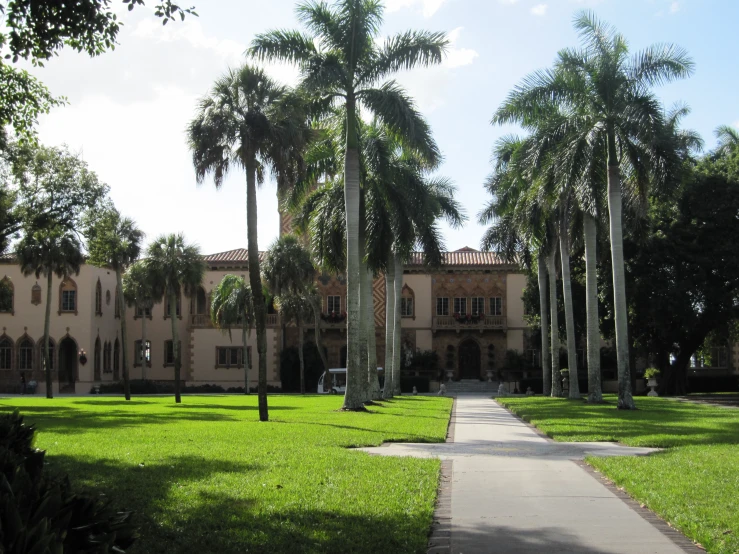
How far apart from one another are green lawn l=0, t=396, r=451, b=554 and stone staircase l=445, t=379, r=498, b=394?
38.5m

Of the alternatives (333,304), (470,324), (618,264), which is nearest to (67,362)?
(333,304)

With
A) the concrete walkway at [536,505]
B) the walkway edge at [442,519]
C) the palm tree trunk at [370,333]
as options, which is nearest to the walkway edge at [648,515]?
the concrete walkway at [536,505]

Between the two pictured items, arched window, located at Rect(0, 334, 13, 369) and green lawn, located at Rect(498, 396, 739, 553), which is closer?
green lawn, located at Rect(498, 396, 739, 553)

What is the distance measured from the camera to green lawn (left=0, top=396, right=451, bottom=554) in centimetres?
698

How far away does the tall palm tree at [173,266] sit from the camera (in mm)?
38438

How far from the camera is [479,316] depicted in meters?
58.9

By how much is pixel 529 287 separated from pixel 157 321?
1066 inches

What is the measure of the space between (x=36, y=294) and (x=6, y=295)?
1900mm

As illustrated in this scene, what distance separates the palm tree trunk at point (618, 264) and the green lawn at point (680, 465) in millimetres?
2545

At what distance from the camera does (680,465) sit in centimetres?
1163

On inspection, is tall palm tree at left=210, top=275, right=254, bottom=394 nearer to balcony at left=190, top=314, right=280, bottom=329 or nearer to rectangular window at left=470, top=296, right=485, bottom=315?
balcony at left=190, top=314, right=280, bottom=329

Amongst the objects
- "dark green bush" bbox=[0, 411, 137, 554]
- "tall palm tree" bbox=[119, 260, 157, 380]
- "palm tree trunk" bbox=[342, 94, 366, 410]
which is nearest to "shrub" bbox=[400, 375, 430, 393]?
"tall palm tree" bbox=[119, 260, 157, 380]

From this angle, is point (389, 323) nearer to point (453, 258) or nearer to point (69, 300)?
point (453, 258)

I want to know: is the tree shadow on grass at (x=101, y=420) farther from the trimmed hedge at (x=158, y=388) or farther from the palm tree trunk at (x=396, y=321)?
the trimmed hedge at (x=158, y=388)
